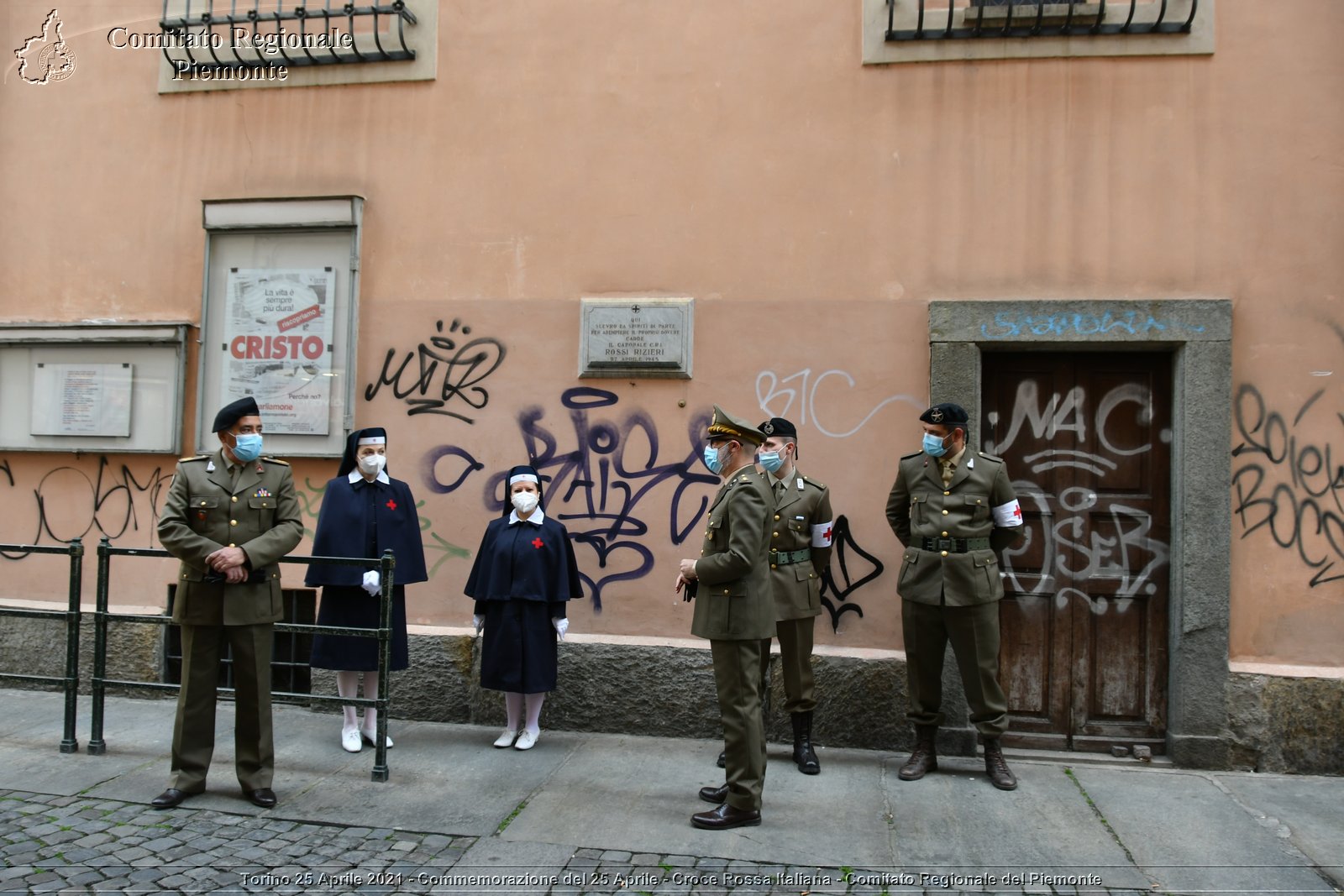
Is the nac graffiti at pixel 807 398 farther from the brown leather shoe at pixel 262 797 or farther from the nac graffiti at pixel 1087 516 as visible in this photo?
the brown leather shoe at pixel 262 797

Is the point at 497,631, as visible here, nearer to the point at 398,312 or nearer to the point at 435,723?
the point at 435,723

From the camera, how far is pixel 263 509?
5.12 metres

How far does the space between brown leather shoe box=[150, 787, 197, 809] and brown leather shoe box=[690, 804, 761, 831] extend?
2450mm

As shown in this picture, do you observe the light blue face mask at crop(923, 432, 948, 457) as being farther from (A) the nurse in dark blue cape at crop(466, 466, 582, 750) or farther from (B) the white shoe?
(B) the white shoe

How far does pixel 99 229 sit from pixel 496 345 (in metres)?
3.04

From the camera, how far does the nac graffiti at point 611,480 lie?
6.45 metres

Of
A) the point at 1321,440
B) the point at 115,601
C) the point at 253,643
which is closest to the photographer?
the point at 253,643

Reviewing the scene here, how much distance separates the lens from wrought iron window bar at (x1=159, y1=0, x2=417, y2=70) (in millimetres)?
6910

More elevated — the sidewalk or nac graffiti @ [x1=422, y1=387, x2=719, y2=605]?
nac graffiti @ [x1=422, y1=387, x2=719, y2=605]

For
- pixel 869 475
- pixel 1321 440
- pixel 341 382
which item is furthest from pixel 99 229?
pixel 1321 440

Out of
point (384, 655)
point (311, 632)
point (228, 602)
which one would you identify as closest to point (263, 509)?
point (228, 602)

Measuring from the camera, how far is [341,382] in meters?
6.89

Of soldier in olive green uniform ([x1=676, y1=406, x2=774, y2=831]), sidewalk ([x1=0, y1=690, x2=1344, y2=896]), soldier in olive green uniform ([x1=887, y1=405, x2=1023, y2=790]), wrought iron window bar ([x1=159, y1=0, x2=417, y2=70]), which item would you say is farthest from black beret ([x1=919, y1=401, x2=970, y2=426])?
wrought iron window bar ([x1=159, y1=0, x2=417, y2=70])

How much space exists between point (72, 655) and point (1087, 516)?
587 cm
